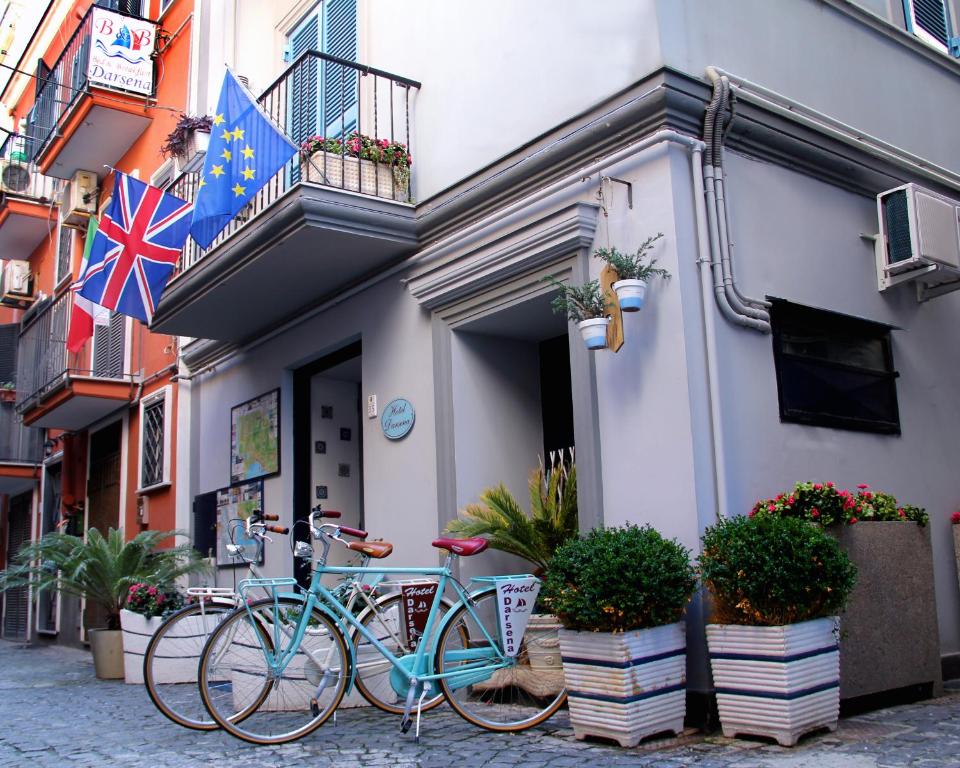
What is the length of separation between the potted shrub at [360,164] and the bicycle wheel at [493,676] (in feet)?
12.4

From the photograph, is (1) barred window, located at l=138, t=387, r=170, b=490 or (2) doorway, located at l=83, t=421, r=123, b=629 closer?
(1) barred window, located at l=138, t=387, r=170, b=490

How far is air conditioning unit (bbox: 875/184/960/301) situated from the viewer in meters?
6.98

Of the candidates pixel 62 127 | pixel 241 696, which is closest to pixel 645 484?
pixel 241 696

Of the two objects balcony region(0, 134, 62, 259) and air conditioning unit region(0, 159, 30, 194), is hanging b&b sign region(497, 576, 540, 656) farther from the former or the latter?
air conditioning unit region(0, 159, 30, 194)

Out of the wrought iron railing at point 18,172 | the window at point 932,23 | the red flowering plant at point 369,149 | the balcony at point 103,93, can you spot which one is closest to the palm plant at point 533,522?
the red flowering plant at point 369,149

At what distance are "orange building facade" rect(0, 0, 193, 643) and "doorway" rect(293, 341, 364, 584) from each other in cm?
304

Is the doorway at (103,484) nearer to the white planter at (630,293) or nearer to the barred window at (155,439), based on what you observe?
the barred window at (155,439)

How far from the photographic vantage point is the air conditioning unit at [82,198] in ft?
50.2

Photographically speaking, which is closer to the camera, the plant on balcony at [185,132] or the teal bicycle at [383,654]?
the teal bicycle at [383,654]

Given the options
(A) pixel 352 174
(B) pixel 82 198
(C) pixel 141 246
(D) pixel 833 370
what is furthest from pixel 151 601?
(B) pixel 82 198

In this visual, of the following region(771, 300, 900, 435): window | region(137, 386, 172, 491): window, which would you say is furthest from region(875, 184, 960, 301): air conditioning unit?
region(137, 386, 172, 491): window

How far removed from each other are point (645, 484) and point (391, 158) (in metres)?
3.75

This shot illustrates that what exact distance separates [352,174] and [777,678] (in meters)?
5.03

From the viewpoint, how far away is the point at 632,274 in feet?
19.1
